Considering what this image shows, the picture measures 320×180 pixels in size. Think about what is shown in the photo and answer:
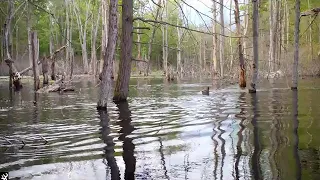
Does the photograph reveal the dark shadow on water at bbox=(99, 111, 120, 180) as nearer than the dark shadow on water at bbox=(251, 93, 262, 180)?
No

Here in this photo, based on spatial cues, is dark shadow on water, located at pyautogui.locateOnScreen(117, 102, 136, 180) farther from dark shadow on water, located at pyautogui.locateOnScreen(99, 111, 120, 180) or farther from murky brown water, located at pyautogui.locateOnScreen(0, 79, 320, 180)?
dark shadow on water, located at pyautogui.locateOnScreen(99, 111, 120, 180)

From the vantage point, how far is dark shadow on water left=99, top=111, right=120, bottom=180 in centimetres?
493

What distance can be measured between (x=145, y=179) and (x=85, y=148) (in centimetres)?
219

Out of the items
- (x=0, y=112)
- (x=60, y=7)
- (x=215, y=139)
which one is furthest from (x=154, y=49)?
(x=215, y=139)

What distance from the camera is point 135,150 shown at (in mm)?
6195

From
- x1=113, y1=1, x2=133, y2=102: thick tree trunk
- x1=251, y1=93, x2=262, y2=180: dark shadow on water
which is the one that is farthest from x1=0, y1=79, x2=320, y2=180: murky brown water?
x1=113, y1=1, x2=133, y2=102: thick tree trunk

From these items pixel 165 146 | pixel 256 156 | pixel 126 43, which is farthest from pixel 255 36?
pixel 256 156

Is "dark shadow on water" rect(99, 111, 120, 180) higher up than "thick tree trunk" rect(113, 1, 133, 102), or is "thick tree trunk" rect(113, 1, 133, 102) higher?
"thick tree trunk" rect(113, 1, 133, 102)

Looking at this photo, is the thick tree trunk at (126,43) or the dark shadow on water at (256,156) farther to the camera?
the thick tree trunk at (126,43)

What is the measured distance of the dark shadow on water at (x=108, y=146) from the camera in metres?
4.93

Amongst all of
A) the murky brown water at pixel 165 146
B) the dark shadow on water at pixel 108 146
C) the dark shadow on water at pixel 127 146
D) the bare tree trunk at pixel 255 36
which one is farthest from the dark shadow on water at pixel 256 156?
the bare tree trunk at pixel 255 36

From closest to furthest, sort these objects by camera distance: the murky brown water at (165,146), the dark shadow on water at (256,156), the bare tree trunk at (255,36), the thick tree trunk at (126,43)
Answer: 1. the dark shadow on water at (256,156)
2. the murky brown water at (165,146)
3. the thick tree trunk at (126,43)
4. the bare tree trunk at (255,36)

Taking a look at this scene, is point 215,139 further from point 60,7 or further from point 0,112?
point 60,7

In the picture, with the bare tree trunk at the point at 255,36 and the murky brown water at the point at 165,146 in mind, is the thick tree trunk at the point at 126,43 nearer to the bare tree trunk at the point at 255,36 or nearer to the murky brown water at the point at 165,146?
the murky brown water at the point at 165,146
